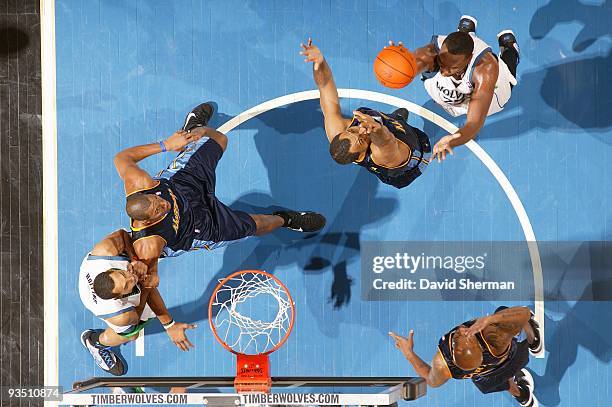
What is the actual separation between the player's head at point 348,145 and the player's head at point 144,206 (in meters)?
1.79

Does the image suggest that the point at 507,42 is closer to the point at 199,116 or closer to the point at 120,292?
the point at 199,116

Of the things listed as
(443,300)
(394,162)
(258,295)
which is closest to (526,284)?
(443,300)

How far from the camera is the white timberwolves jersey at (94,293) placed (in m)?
7.80

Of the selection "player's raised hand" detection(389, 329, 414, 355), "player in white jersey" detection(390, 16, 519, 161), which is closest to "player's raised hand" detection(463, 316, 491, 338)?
"player's raised hand" detection(389, 329, 414, 355)

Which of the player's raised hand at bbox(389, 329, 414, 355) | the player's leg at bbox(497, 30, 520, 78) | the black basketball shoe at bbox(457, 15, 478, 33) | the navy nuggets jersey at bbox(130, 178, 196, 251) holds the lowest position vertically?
the player's raised hand at bbox(389, 329, 414, 355)

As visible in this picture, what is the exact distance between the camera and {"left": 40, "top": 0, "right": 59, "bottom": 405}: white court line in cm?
927

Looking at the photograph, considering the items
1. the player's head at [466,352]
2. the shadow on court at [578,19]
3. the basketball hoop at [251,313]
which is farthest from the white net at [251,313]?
the shadow on court at [578,19]

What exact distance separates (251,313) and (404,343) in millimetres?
1793

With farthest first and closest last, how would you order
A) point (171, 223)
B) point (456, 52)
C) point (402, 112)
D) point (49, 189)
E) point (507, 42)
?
point (49, 189)
point (402, 112)
point (507, 42)
point (171, 223)
point (456, 52)

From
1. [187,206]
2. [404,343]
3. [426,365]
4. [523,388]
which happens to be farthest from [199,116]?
[523,388]

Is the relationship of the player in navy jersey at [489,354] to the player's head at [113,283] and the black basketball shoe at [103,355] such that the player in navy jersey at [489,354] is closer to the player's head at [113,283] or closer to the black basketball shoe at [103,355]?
the player's head at [113,283]

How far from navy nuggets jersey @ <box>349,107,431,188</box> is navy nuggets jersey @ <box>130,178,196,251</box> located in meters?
1.86

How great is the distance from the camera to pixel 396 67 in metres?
7.74

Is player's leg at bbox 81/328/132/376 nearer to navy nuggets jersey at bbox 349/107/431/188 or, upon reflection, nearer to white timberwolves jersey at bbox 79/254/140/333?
white timberwolves jersey at bbox 79/254/140/333
